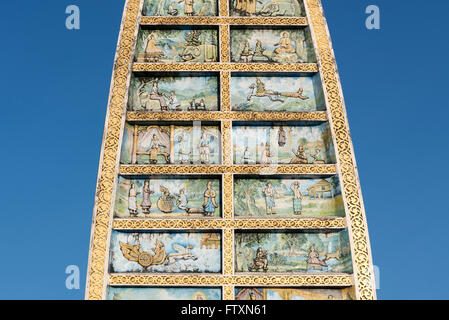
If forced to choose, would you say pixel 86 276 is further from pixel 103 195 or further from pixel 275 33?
pixel 275 33

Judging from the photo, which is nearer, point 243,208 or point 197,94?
point 243,208

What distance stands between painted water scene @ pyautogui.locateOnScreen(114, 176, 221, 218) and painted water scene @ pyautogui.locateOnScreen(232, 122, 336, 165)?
0.90 metres

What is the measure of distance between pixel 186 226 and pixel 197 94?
3.01 m

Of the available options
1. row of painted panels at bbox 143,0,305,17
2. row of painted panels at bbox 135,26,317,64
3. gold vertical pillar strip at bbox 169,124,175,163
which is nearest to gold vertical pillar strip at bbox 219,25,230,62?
row of painted panels at bbox 135,26,317,64

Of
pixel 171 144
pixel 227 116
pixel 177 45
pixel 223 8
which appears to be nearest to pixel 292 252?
pixel 227 116

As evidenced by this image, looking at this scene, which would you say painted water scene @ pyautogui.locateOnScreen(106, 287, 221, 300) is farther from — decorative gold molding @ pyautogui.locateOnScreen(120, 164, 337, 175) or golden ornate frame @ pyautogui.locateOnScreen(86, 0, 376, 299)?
decorative gold molding @ pyautogui.locateOnScreen(120, 164, 337, 175)

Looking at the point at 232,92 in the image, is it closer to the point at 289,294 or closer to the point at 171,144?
the point at 171,144

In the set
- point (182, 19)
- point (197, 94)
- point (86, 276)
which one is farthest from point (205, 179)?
point (182, 19)

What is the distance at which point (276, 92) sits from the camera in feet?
43.3

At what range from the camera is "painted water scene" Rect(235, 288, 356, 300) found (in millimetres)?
11352

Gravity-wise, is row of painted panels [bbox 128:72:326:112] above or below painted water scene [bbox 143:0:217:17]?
below

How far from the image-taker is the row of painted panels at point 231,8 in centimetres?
1412
